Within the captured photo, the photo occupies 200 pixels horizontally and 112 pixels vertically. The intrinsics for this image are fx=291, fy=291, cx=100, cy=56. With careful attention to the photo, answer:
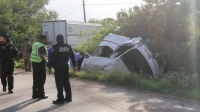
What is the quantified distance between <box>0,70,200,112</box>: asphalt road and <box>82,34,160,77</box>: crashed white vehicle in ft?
8.90

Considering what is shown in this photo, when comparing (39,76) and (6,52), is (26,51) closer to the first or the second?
(6,52)

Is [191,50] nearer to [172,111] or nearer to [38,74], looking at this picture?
[172,111]

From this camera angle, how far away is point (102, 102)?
7.59m

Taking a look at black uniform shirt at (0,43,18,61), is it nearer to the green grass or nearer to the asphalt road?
the asphalt road

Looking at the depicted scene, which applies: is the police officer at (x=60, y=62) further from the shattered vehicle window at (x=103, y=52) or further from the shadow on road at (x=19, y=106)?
the shattered vehicle window at (x=103, y=52)

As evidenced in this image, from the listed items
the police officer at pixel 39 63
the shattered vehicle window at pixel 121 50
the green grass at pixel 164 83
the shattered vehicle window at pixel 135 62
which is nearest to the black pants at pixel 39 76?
the police officer at pixel 39 63

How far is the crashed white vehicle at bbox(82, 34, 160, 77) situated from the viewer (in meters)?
12.2

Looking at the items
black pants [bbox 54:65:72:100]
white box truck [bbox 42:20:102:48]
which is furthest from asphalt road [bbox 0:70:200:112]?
white box truck [bbox 42:20:102:48]

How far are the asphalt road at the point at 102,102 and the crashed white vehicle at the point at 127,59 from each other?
107 inches

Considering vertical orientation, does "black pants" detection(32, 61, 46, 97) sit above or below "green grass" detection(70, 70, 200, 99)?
above

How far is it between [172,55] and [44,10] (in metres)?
19.6

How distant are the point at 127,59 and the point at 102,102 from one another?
18.3 ft

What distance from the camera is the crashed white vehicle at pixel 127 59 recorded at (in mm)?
12234

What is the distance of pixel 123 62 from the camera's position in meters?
12.7
